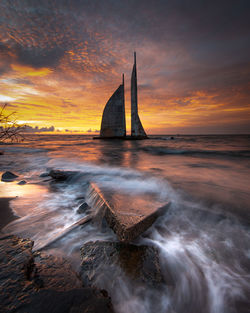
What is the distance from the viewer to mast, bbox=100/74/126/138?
26.3 meters

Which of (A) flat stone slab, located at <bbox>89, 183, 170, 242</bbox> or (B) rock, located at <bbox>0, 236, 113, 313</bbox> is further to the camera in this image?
(A) flat stone slab, located at <bbox>89, 183, 170, 242</bbox>

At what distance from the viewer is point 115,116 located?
2683 centimetres

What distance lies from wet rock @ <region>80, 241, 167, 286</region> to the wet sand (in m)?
1.45

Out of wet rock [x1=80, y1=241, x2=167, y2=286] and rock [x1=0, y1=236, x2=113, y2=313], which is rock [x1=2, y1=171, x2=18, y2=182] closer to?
rock [x1=0, y1=236, x2=113, y2=313]

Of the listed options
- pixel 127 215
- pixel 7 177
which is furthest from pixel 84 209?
pixel 7 177

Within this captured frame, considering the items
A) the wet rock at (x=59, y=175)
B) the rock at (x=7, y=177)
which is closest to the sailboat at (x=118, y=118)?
the wet rock at (x=59, y=175)

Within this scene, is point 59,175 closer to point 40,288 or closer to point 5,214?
point 5,214

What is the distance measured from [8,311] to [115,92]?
93.1ft

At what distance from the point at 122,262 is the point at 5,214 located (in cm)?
216

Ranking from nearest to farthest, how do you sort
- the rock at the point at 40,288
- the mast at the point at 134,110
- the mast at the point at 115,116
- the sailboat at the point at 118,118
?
the rock at the point at 40,288 < the mast at the point at 134,110 < the sailboat at the point at 118,118 < the mast at the point at 115,116

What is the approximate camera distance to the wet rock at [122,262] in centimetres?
125

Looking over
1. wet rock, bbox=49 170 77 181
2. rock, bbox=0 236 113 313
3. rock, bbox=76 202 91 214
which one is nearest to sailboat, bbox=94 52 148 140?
wet rock, bbox=49 170 77 181

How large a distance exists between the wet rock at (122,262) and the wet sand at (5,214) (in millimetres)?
1452

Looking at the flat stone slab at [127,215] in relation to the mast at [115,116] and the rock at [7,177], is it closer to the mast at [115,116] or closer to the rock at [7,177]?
the rock at [7,177]
